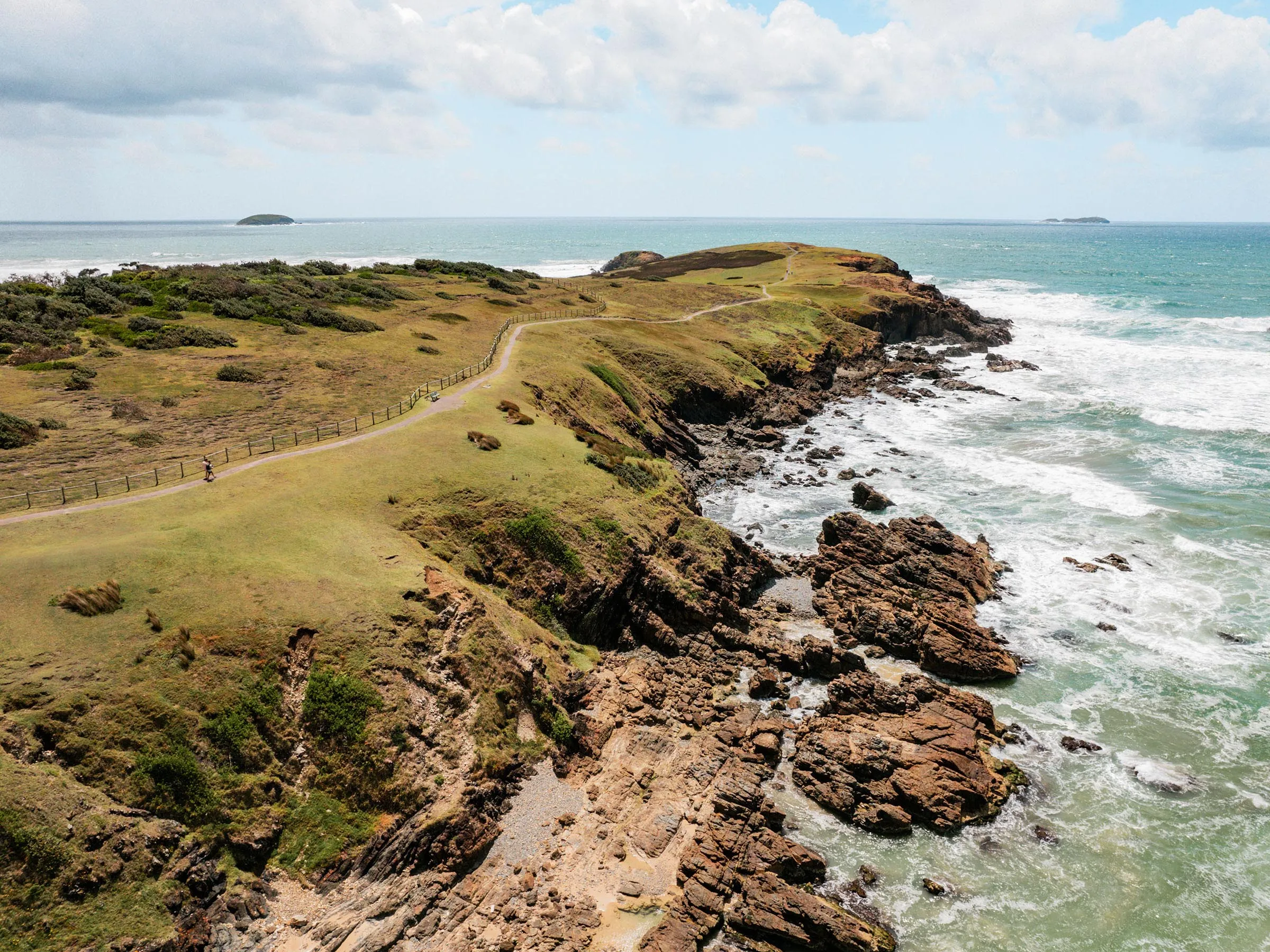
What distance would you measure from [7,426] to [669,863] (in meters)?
41.0

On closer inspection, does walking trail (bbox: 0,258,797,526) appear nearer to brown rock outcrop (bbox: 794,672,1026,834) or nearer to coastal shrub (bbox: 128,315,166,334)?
brown rock outcrop (bbox: 794,672,1026,834)

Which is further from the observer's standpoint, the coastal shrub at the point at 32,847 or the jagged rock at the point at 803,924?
the jagged rock at the point at 803,924

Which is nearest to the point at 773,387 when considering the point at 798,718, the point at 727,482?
the point at 727,482

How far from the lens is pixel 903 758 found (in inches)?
1065

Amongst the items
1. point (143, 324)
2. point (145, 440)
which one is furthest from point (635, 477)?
point (143, 324)

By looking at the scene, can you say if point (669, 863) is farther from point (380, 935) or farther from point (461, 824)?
point (380, 935)

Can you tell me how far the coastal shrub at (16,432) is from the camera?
37938 millimetres

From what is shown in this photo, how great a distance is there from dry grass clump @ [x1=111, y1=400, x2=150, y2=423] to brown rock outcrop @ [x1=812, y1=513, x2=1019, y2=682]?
4152 centimetres

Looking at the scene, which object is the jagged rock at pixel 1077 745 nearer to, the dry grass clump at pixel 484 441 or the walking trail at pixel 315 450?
the dry grass clump at pixel 484 441

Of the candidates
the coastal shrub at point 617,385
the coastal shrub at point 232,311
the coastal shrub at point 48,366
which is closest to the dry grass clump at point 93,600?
the coastal shrub at point 48,366

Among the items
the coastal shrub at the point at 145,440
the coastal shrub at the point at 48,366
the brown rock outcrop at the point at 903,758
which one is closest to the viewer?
the brown rock outcrop at the point at 903,758

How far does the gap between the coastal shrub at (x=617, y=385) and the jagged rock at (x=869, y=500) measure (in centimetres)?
1871

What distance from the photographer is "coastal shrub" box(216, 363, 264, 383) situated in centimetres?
5306

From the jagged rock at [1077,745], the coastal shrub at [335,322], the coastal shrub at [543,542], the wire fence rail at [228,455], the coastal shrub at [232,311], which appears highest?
the coastal shrub at [232,311]
